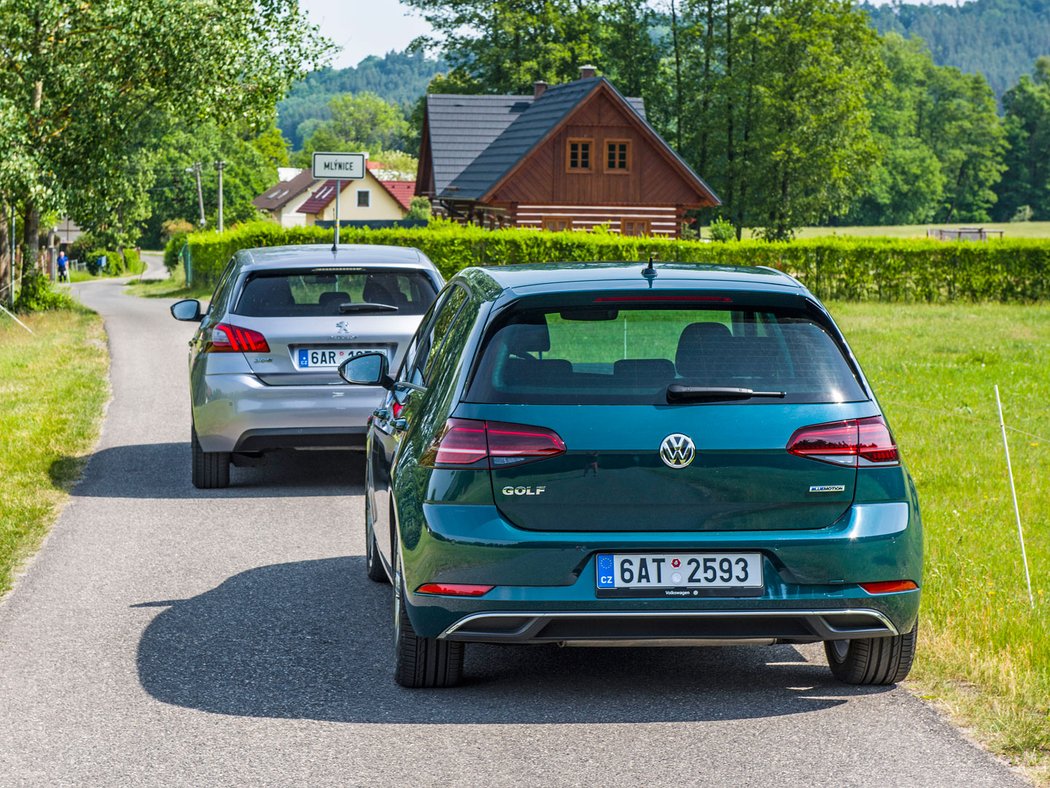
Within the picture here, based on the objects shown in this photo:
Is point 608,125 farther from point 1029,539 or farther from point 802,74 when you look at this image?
point 1029,539

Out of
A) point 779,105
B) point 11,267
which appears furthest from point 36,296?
point 779,105

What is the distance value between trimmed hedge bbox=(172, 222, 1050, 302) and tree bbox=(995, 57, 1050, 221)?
342ft

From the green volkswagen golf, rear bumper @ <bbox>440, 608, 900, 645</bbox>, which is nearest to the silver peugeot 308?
the green volkswagen golf

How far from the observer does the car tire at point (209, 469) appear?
11391 mm

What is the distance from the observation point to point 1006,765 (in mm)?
5105

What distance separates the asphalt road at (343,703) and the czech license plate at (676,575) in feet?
1.58

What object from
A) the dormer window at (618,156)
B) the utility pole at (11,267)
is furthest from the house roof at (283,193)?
the utility pole at (11,267)

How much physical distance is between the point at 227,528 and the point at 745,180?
7251 cm

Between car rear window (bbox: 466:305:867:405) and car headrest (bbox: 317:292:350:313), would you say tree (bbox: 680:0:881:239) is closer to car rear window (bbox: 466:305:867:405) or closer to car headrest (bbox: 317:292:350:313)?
car headrest (bbox: 317:292:350:313)

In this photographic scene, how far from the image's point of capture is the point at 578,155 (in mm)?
58750

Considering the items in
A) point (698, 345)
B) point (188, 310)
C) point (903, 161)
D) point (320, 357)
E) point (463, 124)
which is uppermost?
point (463, 124)

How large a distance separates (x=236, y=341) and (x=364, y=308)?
0.91m

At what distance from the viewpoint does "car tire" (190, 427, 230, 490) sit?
11391mm

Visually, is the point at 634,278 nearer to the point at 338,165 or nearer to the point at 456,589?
the point at 456,589
